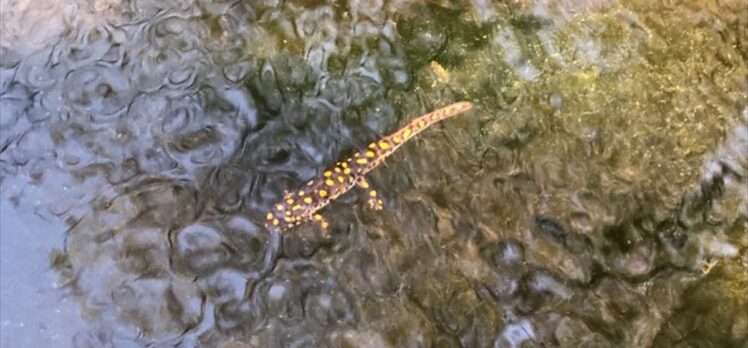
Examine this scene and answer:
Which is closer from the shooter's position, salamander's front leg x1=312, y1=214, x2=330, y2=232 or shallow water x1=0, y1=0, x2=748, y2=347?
shallow water x1=0, y1=0, x2=748, y2=347

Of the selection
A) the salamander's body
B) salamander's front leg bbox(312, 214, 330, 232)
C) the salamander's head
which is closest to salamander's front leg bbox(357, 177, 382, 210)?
the salamander's body

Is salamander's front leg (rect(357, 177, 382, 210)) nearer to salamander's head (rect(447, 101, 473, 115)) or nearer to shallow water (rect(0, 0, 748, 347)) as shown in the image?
shallow water (rect(0, 0, 748, 347))

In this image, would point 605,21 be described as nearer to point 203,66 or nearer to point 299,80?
point 299,80

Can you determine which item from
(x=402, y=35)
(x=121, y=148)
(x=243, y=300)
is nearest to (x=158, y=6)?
(x=121, y=148)

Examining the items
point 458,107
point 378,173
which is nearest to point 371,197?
point 378,173

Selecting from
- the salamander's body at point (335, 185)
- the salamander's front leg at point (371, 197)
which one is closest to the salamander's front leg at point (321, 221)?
the salamander's body at point (335, 185)

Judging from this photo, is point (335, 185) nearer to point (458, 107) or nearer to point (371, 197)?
point (371, 197)
